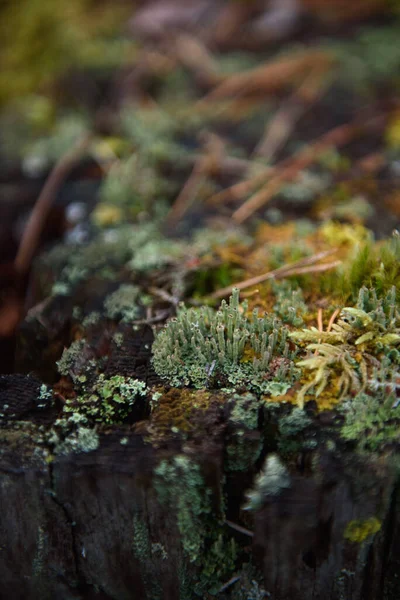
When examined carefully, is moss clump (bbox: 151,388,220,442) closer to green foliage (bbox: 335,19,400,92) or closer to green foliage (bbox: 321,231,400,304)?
green foliage (bbox: 321,231,400,304)

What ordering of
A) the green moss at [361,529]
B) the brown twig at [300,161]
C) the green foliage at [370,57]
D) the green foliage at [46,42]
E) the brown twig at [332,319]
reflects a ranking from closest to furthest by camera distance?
the green moss at [361,529] → the brown twig at [332,319] → the brown twig at [300,161] → the green foliage at [370,57] → the green foliage at [46,42]

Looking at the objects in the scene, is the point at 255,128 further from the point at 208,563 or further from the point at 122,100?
the point at 208,563

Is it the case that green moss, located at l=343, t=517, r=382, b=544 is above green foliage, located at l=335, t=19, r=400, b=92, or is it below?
below

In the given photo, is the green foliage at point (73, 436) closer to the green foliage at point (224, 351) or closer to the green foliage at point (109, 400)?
the green foliage at point (109, 400)

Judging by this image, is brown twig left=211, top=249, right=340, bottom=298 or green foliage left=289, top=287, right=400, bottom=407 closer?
green foliage left=289, top=287, right=400, bottom=407

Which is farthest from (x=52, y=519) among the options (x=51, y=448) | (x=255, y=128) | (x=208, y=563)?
(x=255, y=128)

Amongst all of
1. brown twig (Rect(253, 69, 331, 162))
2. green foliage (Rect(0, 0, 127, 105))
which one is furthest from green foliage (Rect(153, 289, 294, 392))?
green foliage (Rect(0, 0, 127, 105))

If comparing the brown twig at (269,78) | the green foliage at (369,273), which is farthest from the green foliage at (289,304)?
the brown twig at (269,78)
